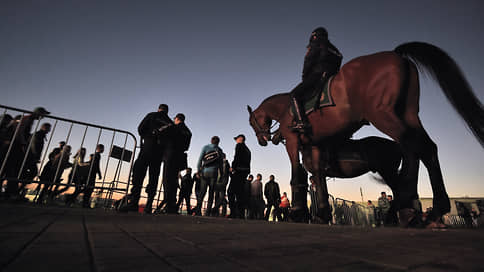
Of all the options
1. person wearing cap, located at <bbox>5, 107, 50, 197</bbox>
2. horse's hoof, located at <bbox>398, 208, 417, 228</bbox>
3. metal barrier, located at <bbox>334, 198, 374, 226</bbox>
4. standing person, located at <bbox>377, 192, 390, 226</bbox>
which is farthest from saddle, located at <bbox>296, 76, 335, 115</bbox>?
standing person, located at <bbox>377, 192, 390, 226</bbox>

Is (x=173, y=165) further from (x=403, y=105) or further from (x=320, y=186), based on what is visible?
(x=403, y=105)

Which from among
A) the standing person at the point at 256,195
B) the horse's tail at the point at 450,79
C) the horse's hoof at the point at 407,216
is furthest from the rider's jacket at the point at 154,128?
the standing person at the point at 256,195

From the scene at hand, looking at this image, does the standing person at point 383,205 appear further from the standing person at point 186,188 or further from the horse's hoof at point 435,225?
the horse's hoof at point 435,225

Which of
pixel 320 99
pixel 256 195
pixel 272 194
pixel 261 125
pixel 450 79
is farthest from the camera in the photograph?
pixel 256 195

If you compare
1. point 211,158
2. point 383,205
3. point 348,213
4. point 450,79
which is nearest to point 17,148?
point 211,158

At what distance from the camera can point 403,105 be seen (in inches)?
118

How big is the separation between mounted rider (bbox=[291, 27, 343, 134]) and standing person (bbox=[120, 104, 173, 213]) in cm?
253

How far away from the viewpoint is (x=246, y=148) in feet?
21.6

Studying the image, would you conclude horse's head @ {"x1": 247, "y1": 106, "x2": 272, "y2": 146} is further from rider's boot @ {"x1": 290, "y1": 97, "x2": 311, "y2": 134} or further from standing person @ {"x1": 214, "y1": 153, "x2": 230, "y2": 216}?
rider's boot @ {"x1": 290, "y1": 97, "x2": 311, "y2": 134}

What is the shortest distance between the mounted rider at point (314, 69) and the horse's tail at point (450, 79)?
102 cm

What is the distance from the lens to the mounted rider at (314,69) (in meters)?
4.02

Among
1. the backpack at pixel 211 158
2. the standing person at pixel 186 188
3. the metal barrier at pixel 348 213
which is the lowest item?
the metal barrier at pixel 348 213

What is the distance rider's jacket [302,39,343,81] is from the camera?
4.07m

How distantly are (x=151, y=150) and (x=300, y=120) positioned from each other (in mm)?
2880
